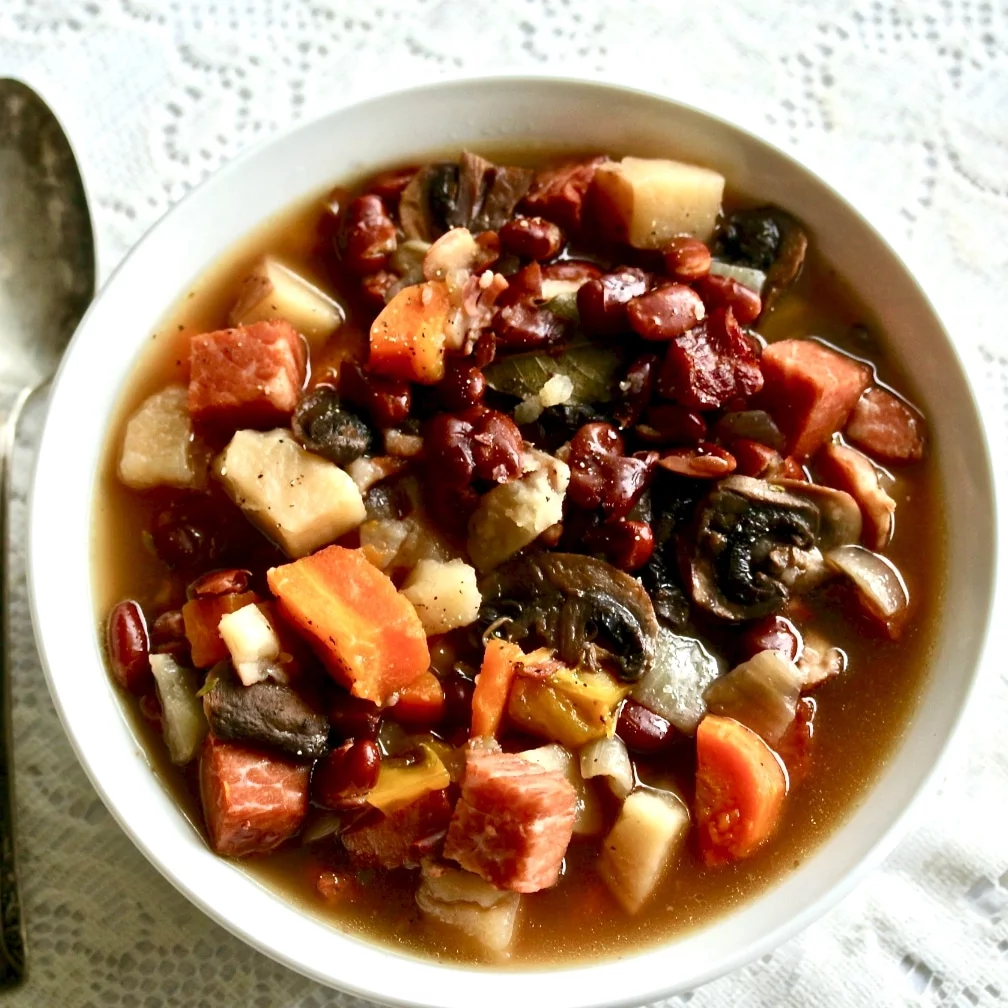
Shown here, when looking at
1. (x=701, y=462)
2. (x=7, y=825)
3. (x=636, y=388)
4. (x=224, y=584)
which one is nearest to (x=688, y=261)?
(x=636, y=388)

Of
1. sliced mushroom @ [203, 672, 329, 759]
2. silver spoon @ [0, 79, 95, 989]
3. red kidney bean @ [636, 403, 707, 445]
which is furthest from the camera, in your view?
silver spoon @ [0, 79, 95, 989]

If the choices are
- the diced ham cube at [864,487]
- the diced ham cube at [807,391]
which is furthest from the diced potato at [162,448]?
the diced ham cube at [864,487]

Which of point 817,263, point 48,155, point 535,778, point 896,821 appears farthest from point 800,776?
point 48,155

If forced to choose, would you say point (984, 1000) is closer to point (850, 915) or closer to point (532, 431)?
point (850, 915)

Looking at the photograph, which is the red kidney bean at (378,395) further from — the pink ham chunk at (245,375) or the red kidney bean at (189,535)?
the red kidney bean at (189,535)

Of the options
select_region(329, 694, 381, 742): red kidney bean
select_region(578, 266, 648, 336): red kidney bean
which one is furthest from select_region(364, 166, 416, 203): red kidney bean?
select_region(329, 694, 381, 742): red kidney bean

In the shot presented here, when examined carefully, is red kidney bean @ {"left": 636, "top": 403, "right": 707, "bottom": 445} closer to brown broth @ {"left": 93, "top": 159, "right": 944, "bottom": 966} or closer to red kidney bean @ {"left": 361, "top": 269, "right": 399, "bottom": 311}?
brown broth @ {"left": 93, "top": 159, "right": 944, "bottom": 966}
